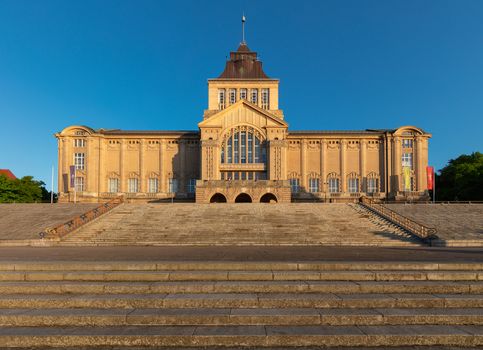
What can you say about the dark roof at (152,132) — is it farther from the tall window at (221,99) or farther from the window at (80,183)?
the window at (80,183)

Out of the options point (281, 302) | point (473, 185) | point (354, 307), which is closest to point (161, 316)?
point (281, 302)

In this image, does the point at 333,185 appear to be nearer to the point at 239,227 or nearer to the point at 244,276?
the point at 239,227

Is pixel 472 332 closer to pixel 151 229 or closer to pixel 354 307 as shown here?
pixel 354 307

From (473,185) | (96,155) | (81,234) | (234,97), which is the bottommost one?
(81,234)

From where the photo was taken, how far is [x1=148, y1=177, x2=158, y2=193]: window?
208ft

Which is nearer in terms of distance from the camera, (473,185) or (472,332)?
(472,332)

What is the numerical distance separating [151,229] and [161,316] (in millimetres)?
24158

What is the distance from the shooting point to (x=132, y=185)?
63469 mm

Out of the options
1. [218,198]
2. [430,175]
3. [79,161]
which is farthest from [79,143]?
[430,175]

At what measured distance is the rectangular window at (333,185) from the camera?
62594mm

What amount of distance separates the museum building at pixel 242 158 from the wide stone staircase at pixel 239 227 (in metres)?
19.7

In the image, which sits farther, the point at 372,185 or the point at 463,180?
the point at 463,180

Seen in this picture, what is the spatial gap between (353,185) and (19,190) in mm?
63578

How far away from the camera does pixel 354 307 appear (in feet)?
27.7
